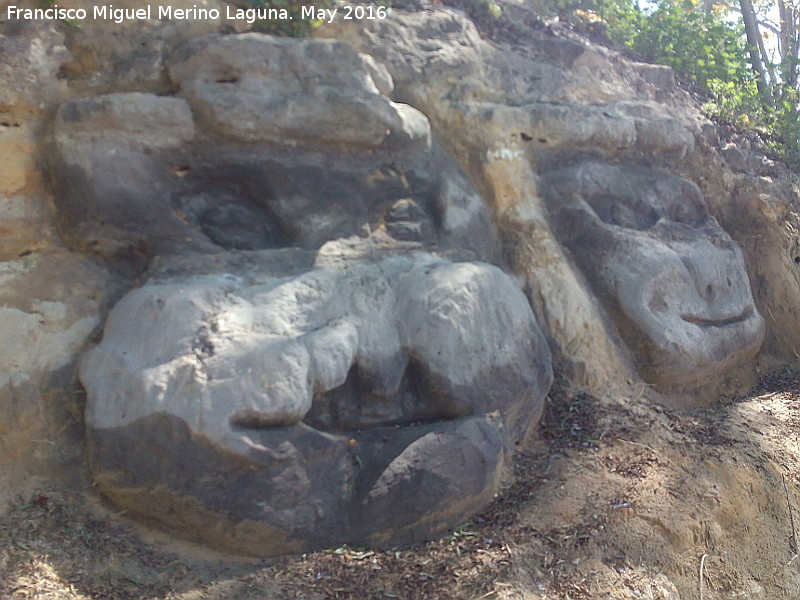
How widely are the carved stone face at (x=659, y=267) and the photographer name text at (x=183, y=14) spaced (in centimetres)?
162

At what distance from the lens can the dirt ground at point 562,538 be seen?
8.59 feet

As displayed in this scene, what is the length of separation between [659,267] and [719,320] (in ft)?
2.15

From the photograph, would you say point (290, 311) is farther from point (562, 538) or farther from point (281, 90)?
point (562, 538)

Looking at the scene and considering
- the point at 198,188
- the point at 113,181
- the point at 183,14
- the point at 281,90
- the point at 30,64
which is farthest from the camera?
the point at 183,14

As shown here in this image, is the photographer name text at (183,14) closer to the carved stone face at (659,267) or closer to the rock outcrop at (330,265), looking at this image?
the rock outcrop at (330,265)

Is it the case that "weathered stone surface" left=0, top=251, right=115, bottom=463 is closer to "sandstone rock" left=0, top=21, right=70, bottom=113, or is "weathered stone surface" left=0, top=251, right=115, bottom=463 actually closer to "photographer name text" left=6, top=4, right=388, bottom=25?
"sandstone rock" left=0, top=21, right=70, bottom=113

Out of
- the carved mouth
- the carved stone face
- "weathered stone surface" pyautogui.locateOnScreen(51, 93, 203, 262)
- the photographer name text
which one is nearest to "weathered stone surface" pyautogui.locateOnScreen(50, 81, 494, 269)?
"weathered stone surface" pyautogui.locateOnScreen(51, 93, 203, 262)

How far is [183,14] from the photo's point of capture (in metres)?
3.93

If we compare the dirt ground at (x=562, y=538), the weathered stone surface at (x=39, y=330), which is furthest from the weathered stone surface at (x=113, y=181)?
the dirt ground at (x=562, y=538)

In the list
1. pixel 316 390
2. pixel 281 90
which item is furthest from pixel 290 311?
pixel 281 90

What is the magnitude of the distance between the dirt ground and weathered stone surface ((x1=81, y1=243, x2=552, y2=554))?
14 centimetres

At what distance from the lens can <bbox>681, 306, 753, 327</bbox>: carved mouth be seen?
175 inches

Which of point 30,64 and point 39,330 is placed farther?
point 30,64

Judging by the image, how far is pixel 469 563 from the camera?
279 cm
